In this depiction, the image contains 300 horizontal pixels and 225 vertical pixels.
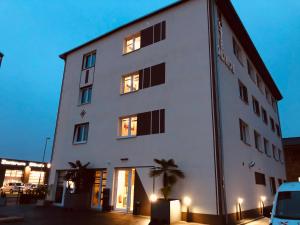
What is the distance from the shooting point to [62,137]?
19422mm

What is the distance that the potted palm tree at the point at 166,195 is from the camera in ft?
35.7

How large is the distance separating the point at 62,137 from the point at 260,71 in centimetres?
1984

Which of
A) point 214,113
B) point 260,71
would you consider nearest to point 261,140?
point 260,71

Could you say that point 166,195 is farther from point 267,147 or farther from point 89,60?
point 267,147

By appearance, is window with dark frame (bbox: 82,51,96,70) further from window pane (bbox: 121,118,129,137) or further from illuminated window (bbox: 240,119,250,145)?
illuminated window (bbox: 240,119,250,145)

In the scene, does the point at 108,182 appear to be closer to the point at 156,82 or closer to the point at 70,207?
the point at 70,207

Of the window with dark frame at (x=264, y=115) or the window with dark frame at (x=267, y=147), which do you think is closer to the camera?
the window with dark frame at (x=267, y=147)

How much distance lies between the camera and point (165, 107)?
14164 millimetres

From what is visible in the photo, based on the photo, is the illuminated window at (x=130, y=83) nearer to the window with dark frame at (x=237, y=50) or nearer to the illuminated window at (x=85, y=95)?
the illuminated window at (x=85, y=95)

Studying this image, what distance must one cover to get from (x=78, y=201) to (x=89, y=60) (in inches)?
452

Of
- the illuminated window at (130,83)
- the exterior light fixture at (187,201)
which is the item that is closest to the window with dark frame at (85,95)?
the illuminated window at (130,83)

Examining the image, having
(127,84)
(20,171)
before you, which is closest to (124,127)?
(127,84)

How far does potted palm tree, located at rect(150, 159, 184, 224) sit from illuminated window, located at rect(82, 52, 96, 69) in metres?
11.2

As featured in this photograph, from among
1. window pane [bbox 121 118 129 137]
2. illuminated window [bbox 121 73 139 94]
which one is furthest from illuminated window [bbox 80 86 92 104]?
window pane [bbox 121 118 129 137]
